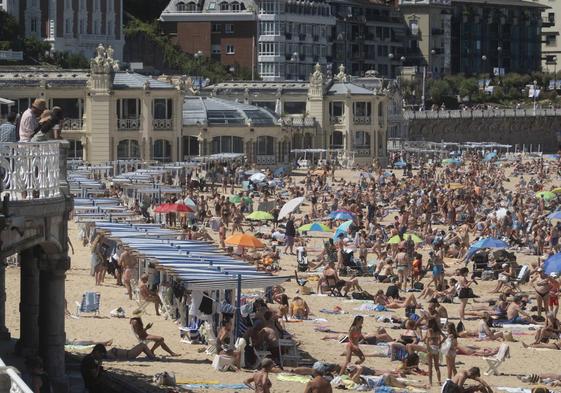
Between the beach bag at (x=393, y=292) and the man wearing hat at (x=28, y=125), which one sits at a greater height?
the man wearing hat at (x=28, y=125)

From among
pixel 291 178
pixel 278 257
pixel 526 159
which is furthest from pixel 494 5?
pixel 278 257

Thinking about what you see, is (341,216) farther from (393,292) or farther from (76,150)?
(76,150)

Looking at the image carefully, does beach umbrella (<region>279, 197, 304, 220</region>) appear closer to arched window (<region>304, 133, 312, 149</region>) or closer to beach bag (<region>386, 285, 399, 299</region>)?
beach bag (<region>386, 285, 399, 299</region>)

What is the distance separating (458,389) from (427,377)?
3.15 meters

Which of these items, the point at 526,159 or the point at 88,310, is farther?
the point at 526,159

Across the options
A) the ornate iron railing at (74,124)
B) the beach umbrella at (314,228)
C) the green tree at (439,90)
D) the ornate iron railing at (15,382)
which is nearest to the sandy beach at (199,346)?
the beach umbrella at (314,228)

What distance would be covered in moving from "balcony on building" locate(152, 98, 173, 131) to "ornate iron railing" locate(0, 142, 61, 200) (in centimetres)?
5208

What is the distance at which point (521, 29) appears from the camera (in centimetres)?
15900

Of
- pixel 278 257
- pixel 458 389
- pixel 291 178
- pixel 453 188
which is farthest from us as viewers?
pixel 291 178

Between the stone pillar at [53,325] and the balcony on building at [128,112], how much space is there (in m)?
51.2

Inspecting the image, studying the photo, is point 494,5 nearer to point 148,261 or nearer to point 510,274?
point 510,274

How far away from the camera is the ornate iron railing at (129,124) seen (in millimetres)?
69125

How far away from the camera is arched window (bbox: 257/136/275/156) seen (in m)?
75.1

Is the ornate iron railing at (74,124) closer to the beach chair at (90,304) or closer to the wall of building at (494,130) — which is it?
the beach chair at (90,304)
